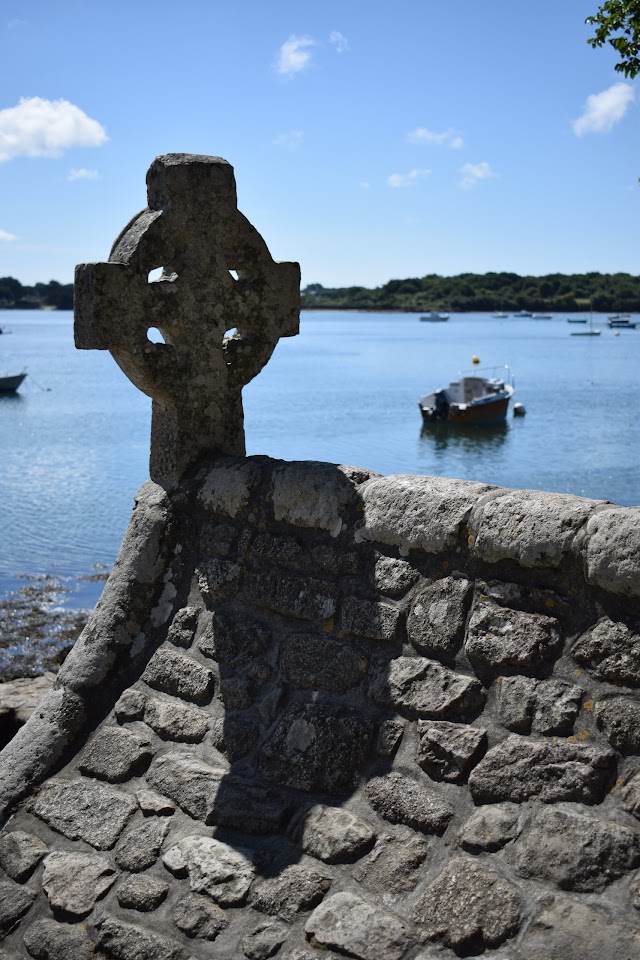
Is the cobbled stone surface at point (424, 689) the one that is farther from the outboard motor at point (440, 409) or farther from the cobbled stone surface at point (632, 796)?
the outboard motor at point (440, 409)

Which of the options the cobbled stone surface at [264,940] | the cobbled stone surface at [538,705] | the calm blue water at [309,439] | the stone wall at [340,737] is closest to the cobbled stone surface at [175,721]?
the stone wall at [340,737]

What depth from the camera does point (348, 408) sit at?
46.2 m

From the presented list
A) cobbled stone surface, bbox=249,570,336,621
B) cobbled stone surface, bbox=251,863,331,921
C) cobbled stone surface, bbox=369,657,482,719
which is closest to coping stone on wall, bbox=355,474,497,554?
cobbled stone surface, bbox=249,570,336,621

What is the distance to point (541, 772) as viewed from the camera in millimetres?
3053

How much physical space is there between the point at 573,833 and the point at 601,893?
18 cm

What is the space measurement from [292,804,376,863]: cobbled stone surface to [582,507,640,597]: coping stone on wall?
1.12m

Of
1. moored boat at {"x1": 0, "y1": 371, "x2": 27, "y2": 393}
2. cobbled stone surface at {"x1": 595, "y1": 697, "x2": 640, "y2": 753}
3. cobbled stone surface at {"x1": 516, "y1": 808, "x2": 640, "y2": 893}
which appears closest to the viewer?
cobbled stone surface at {"x1": 516, "y1": 808, "x2": 640, "y2": 893}

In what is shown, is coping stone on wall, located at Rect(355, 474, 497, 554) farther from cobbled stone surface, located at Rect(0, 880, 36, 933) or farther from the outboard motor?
the outboard motor

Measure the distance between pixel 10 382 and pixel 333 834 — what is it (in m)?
50.9

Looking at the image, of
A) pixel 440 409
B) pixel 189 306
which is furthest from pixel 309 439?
pixel 189 306

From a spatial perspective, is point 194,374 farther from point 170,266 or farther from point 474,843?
point 474,843

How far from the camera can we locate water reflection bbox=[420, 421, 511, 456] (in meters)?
36.0

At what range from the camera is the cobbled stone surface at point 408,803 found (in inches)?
127

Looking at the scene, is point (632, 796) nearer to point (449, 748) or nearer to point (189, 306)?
point (449, 748)
